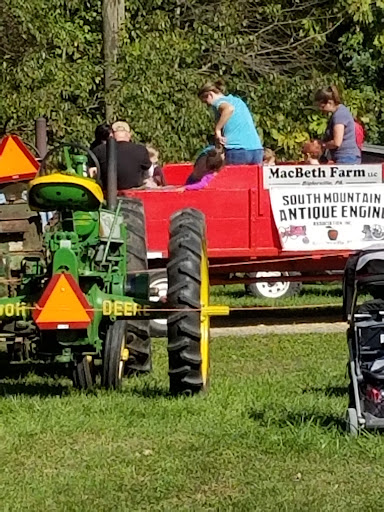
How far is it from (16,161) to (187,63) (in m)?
11.8

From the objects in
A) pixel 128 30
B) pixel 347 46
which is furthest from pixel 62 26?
pixel 347 46

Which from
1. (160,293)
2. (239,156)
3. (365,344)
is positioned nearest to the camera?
(365,344)

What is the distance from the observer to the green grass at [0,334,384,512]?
226 inches

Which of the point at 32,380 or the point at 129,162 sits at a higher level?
the point at 129,162

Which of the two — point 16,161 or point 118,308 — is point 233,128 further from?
point 118,308

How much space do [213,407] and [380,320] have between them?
1.20 metres

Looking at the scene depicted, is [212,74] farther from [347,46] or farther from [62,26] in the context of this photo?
[347,46]

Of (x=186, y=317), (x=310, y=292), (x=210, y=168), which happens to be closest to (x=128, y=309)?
(x=186, y=317)

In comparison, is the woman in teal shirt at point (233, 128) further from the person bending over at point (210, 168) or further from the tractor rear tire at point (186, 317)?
the tractor rear tire at point (186, 317)

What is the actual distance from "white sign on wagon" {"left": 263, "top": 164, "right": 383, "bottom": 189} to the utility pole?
22.9 ft

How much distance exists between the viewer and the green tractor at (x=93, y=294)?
7555 millimetres

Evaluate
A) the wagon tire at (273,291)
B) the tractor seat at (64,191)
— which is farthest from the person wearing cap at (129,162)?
the tractor seat at (64,191)

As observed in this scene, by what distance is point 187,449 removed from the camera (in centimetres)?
661

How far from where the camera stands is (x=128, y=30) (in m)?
20.8
